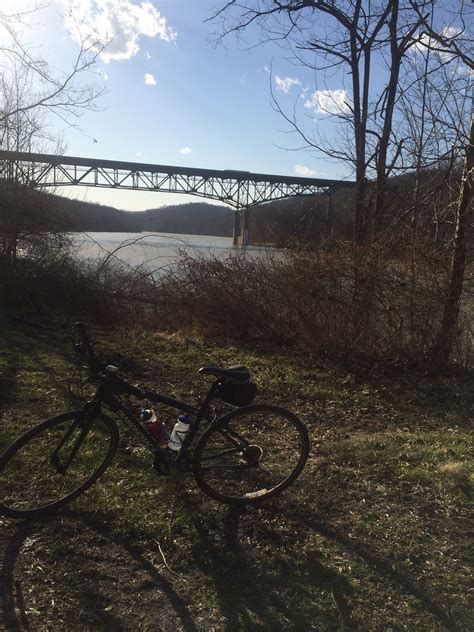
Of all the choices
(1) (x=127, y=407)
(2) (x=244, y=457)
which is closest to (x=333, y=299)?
(2) (x=244, y=457)

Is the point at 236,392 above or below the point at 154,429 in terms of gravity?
above

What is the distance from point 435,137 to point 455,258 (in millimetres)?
2479

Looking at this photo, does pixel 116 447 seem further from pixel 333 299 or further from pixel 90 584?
pixel 333 299

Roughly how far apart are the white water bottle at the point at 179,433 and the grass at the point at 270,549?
0.43m

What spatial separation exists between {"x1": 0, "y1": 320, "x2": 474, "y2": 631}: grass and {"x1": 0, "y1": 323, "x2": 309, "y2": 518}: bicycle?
0.15 m

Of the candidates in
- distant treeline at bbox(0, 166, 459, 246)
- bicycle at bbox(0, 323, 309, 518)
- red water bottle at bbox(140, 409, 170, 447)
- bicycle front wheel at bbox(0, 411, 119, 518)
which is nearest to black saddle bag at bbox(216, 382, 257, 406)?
bicycle at bbox(0, 323, 309, 518)

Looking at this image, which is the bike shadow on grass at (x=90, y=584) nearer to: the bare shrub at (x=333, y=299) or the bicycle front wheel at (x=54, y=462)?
the bicycle front wheel at (x=54, y=462)

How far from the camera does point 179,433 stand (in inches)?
139

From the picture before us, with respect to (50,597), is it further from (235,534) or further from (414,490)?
(414,490)

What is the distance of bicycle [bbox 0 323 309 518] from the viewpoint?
341cm

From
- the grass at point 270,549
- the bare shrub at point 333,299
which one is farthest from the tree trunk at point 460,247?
the grass at point 270,549

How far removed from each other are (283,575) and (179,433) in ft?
3.58

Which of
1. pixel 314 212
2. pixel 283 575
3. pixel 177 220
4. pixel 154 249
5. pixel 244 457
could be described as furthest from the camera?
pixel 177 220

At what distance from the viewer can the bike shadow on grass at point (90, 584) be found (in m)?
2.56
